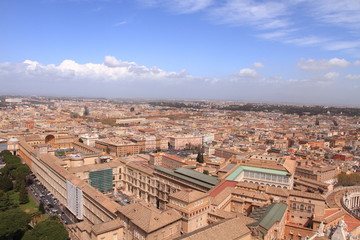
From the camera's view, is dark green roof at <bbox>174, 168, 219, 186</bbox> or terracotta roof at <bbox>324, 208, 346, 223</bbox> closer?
terracotta roof at <bbox>324, 208, 346, 223</bbox>

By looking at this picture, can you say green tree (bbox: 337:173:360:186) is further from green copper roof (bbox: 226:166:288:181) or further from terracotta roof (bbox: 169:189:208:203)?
terracotta roof (bbox: 169:189:208:203)

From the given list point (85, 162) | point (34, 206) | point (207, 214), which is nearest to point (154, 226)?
point (207, 214)

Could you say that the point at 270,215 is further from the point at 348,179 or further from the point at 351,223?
the point at 348,179

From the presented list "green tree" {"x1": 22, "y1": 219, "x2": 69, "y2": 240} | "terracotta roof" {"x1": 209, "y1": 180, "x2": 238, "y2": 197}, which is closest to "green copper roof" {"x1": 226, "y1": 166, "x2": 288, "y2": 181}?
"terracotta roof" {"x1": 209, "y1": 180, "x2": 238, "y2": 197}

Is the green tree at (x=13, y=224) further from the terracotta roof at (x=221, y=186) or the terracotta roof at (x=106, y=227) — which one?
A: the terracotta roof at (x=221, y=186)

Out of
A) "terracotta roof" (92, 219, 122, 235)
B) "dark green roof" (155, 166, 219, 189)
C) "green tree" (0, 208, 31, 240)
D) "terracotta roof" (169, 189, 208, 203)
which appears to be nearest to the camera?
"terracotta roof" (92, 219, 122, 235)

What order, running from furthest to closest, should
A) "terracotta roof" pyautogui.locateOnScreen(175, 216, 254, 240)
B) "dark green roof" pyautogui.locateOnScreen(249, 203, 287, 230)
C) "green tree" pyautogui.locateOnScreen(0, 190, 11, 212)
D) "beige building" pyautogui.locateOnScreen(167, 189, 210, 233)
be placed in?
"green tree" pyautogui.locateOnScreen(0, 190, 11, 212) < "beige building" pyautogui.locateOnScreen(167, 189, 210, 233) < "dark green roof" pyautogui.locateOnScreen(249, 203, 287, 230) < "terracotta roof" pyautogui.locateOnScreen(175, 216, 254, 240)
